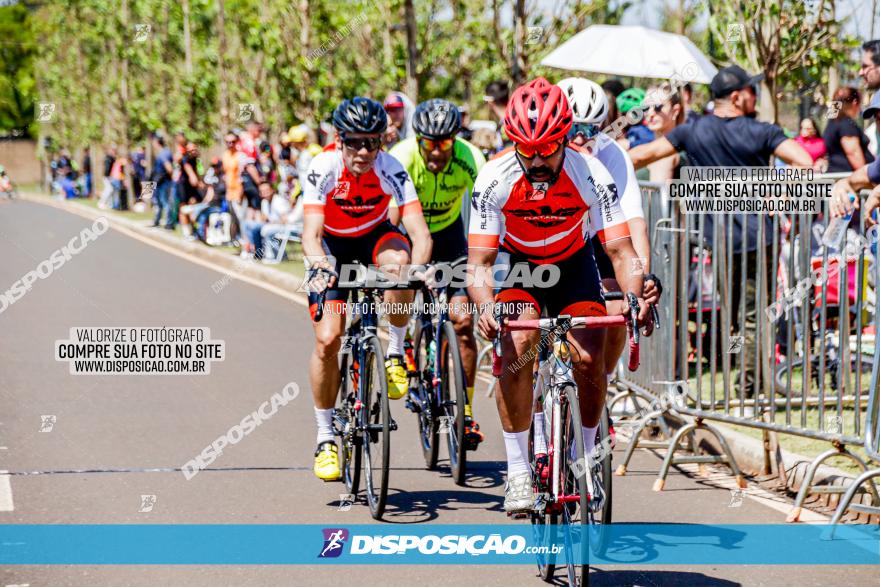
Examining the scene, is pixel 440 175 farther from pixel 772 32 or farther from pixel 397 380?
pixel 772 32

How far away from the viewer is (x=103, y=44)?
174ft

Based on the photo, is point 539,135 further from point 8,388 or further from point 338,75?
point 338,75

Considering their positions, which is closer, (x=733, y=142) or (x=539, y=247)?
(x=539, y=247)

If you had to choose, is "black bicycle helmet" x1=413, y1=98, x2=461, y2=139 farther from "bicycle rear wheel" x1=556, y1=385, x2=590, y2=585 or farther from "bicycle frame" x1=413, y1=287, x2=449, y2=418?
"bicycle rear wheel" x1=556, y1=385, x2=590, y2=585

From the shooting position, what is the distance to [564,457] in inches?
211

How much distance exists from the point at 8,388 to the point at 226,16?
27120 mm

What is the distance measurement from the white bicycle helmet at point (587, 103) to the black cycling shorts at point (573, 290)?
3.13ft

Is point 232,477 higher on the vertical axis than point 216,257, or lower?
lower

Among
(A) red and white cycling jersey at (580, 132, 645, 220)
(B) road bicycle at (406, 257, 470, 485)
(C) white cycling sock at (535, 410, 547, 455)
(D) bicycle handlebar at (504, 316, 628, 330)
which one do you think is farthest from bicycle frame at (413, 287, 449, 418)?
(D) bicycle handlebar at (504, 316, 628, 330)

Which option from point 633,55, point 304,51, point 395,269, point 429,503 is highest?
point 304,51

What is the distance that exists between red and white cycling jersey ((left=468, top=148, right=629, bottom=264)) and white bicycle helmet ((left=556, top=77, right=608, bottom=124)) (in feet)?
2.62

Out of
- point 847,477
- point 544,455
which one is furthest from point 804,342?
point 544,455

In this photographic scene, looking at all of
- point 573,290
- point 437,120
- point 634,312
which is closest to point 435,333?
point 437,120

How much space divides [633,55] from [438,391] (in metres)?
7.45
